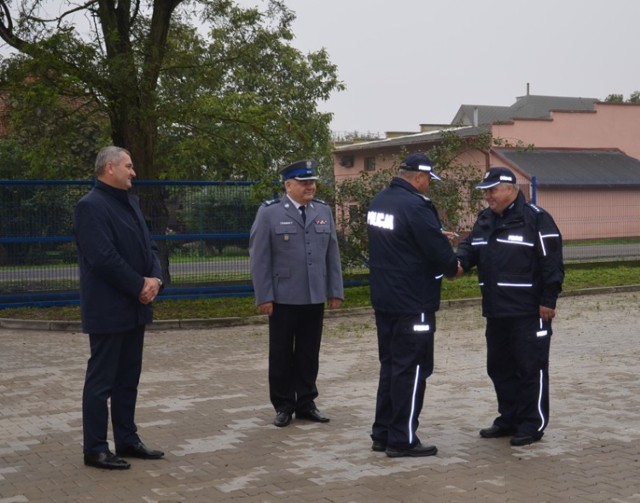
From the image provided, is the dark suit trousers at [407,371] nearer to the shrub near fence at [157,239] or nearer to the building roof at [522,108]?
the shrub near fence at [157,239]

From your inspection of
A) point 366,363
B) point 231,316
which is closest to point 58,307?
point 231,316

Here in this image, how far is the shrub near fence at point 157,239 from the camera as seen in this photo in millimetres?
16688

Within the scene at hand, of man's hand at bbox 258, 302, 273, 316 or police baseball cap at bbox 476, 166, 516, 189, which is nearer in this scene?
police baseball cap at bbox 476, 166, 516, 189

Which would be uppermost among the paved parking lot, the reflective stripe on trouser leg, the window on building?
the window on building

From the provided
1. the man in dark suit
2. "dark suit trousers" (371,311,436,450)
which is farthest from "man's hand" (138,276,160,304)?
"dark suit trousers" (371,311,436,450)

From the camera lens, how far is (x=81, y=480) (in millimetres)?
6617

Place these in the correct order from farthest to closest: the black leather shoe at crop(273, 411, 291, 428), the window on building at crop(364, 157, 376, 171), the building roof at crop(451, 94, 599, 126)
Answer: the building roof at crop(451, 94, 599, 126), the window on building at crop(364, 157, 376, 171), the black leather shoe at crop(273, 411, 291, 428)

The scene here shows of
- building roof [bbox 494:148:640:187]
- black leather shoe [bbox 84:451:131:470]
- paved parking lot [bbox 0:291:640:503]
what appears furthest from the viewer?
building roof [bbox 494:148:640:187]

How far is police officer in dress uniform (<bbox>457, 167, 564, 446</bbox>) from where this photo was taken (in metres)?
7.40

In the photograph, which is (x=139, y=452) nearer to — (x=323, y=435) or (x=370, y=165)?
(x=323, y=435)

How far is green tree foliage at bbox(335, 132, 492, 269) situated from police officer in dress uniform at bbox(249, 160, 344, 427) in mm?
9633

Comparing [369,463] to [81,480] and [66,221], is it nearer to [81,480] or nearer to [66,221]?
[81,480]

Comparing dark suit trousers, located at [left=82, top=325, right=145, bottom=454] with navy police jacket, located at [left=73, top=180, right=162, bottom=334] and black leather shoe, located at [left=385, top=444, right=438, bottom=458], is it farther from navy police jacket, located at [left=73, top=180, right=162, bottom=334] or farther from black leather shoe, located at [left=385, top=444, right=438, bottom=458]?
black leather shoe, located at [left=385, top=444, right=438, bottom=458]

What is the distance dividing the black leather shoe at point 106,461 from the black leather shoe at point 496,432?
2601 millimetres
